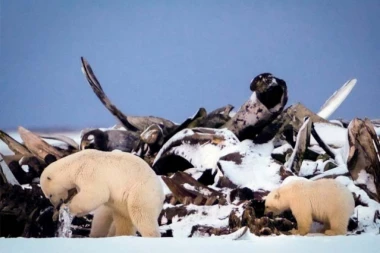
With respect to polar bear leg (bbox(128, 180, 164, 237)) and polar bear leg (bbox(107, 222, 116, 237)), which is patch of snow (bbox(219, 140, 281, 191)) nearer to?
polar bear leg (bbox(128, 180, 164, 237))

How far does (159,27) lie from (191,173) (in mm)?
599

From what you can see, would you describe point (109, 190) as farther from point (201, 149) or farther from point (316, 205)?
point (316, 205)

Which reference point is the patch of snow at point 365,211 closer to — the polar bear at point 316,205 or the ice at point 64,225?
the polar bear at point 316,205

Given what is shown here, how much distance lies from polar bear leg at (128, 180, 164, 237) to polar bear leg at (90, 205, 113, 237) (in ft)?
0.32

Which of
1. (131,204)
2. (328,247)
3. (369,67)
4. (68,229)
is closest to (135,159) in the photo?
(131,204)

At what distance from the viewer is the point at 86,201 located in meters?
2.38

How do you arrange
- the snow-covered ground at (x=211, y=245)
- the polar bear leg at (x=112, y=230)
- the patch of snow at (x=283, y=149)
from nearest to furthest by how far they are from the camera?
the snow-covered ground at (x=211, y=245) → the polar bear leg at (x=112, y=230) → the patch of snow at (x=283, y=149)

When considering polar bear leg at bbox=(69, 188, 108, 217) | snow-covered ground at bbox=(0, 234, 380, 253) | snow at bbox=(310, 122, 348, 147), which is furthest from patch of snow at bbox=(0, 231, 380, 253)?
snow at bbox=(310, 122, 348, 147)

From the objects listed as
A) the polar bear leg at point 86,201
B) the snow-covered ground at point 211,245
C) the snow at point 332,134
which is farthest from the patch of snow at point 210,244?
the snow at point 332,134

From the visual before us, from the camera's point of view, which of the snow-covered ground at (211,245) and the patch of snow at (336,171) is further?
the patch of snow at (336,171)

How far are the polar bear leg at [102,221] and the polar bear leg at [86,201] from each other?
6 cm

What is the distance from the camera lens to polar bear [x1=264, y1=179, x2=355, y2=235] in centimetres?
242

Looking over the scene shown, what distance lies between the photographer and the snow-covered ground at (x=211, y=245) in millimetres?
2328

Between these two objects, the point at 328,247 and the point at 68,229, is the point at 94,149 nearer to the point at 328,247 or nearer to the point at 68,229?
the point at 68,229
